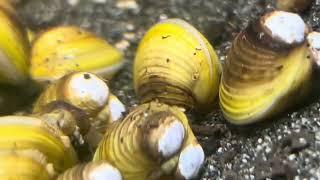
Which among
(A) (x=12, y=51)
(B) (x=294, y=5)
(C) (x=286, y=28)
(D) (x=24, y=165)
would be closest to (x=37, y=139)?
(D) (x=24, y=165)

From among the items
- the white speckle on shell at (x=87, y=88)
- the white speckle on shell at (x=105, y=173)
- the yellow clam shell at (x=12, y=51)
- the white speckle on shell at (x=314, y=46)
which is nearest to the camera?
the white speckle on shell at (x=105, y=173)

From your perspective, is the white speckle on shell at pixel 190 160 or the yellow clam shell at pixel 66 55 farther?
the yellow clam shell at pixel 66 55

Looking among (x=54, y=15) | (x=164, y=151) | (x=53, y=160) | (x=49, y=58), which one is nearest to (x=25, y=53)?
(x=49, y=58)

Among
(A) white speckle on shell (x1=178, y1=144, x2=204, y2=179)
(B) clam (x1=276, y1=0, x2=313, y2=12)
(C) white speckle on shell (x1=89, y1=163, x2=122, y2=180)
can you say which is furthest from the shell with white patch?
(B) clam (x1=276, y1=0, x2=313, y2=12)

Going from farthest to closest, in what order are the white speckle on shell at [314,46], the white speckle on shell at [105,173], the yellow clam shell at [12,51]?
the yellow clam shell at [12,51]
the white speckle on shell at [314,46]
the white speckle on shell at [105,173]

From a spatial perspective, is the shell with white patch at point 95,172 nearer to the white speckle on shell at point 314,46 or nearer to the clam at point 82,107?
the clam at point 82,107

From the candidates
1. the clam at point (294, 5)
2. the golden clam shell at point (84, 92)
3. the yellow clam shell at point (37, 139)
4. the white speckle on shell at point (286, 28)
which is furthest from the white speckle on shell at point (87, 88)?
the clam at point (294, 5)

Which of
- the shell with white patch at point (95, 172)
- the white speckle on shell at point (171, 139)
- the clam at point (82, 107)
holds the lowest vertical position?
the clam at point (82, 107)
